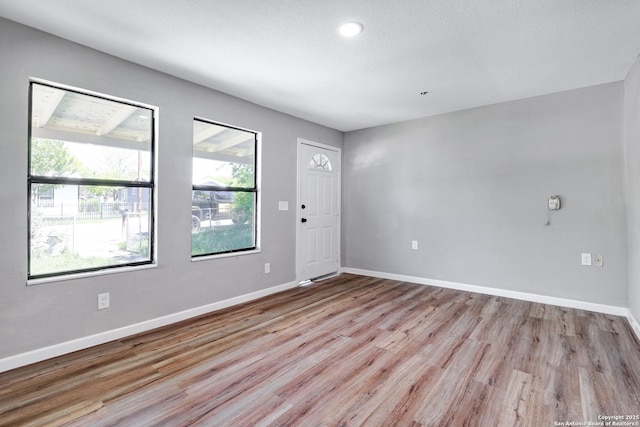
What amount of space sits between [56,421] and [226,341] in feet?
3.79

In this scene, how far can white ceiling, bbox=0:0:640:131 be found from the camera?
2029mm

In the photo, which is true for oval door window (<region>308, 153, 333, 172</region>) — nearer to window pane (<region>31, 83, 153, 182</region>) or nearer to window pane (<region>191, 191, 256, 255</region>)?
window pane (<region>191, 191, 256, 255</region>)

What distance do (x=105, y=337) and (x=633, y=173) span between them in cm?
490

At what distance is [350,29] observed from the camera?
2.25 metres

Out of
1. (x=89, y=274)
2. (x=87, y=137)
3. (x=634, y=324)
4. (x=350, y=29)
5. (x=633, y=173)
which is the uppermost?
(x=350, y=29)

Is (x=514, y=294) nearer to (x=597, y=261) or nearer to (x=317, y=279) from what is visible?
(x=597, y=261)

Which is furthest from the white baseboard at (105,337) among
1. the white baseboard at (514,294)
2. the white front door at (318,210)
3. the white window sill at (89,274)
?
the white baseboard at (514,294)

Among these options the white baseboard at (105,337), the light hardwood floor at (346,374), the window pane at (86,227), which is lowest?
the light hardwood floor at (346,374)

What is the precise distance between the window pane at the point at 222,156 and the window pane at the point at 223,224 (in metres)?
0.17

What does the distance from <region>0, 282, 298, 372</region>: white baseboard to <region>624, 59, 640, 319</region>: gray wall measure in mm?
3934

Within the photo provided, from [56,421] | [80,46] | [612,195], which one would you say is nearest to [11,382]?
[56,421]

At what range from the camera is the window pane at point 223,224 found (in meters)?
3.34

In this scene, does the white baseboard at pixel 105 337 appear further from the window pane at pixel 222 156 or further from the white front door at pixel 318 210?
the window pane at pixel 222 156

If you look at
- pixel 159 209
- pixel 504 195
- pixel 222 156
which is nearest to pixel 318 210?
pixel 222 156
